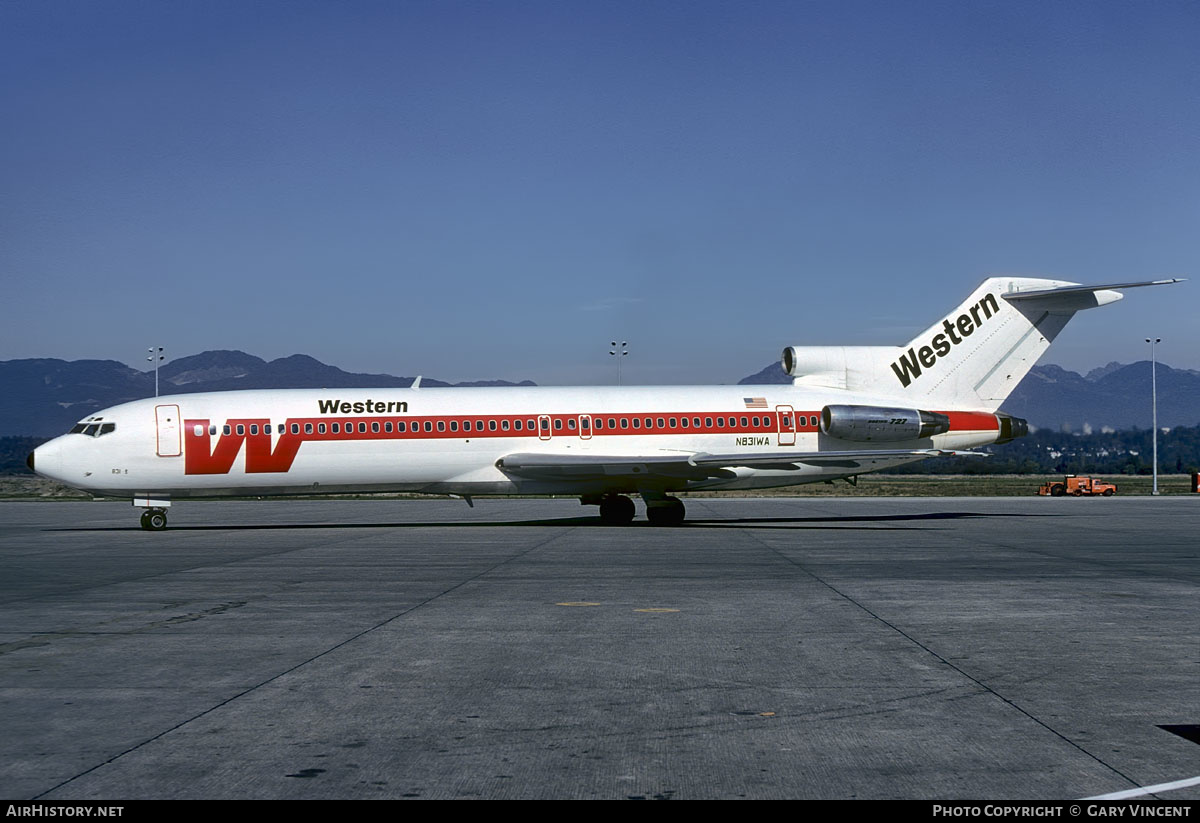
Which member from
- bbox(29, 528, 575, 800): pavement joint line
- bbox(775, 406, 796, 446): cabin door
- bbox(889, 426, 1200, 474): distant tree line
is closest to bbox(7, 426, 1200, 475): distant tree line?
bbox(889, 426, 1200, 474): distant tree line

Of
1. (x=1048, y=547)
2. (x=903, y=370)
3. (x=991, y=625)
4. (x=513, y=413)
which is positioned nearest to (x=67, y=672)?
(x=991, y=625)

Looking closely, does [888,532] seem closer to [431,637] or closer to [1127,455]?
[431,637]

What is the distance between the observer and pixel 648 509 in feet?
99.5

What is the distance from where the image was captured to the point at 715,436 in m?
29.6

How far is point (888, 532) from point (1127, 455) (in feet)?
460

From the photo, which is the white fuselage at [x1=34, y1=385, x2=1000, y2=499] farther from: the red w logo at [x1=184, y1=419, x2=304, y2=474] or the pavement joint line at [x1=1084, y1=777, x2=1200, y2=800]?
the pavement joint line at [x1=1084, y1=777, x2=1200, y2=800]

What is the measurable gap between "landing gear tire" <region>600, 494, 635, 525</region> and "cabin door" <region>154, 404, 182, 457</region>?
11.0m

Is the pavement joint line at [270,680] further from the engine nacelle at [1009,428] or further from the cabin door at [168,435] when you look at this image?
the engine nacelle at [1009,428]

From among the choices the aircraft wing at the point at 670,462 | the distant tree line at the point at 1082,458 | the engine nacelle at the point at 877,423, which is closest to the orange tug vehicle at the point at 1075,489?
the distant tree line at the point at 1082,458

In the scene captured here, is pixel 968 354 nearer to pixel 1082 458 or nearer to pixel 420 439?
pixel 420 439

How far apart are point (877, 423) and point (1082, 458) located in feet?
427

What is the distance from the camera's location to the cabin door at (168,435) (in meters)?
27.4

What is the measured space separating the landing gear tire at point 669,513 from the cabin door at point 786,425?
3.27 meters

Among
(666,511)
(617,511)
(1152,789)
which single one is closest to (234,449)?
(617,511)
